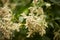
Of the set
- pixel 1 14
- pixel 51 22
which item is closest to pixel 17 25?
pixel 1 14

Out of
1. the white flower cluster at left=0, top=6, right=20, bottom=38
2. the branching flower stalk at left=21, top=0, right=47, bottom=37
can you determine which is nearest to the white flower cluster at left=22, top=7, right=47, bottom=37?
the branching flower stalk at left=21, top=0, right=47, bottom=37

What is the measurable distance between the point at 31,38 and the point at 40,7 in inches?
8.4

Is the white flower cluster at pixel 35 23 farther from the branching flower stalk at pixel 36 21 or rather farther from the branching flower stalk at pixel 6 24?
the branching flower stalk at pixel 6 24

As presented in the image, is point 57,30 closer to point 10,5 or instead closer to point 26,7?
point 26,7

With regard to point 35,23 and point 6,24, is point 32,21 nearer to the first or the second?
point 35,23

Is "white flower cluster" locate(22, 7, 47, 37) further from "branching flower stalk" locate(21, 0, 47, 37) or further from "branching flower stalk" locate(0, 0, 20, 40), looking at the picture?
"branching flower stalk" locate(0, 0, 20, 40)

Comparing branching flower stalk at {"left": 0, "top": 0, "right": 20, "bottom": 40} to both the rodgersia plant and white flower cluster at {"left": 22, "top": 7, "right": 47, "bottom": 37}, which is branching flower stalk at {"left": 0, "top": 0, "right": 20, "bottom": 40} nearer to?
the rodgersia plant

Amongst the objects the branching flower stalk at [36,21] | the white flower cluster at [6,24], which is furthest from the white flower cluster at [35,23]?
the white flower cluster at [6,24]

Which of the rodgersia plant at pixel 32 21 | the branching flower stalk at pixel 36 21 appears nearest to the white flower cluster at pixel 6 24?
the rodgersia plant at pixel 32 21

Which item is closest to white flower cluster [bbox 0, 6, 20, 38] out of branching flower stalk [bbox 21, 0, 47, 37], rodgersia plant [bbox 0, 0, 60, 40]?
rodgersia plant [bbox 0, 0, 60, 40]

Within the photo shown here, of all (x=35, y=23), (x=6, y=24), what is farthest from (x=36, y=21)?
(x=6, y=24)

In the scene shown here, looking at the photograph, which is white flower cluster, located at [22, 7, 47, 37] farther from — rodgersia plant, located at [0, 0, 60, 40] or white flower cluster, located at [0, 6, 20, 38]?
white flower cluster, located at [0, 6, 20, 38]

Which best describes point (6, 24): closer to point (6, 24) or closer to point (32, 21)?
point (6, 24)

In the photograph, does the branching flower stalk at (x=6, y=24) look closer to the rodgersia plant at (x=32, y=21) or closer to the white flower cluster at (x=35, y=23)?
the rodgersia plant at (x=32, y=21)
